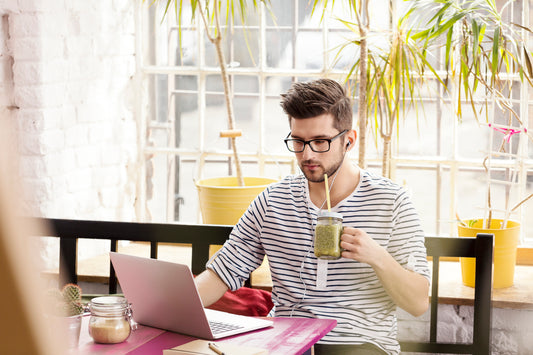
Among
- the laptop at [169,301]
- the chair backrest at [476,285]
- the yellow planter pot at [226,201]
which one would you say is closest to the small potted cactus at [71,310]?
the laptop at [169,301]

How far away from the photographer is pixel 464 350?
193cm

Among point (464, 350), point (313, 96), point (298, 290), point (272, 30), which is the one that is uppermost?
point (272, 30)

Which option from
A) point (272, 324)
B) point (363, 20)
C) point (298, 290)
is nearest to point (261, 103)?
point (363, 20)

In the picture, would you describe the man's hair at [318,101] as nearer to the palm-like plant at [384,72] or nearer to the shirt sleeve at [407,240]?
the shirt sleeve at [407,240]

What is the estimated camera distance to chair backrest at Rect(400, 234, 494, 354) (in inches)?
74.5

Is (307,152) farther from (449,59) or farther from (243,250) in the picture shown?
(449,59)

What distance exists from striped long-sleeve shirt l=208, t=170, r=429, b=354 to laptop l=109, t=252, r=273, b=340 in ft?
1.20

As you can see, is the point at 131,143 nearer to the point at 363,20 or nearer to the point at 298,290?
the point at 363,20

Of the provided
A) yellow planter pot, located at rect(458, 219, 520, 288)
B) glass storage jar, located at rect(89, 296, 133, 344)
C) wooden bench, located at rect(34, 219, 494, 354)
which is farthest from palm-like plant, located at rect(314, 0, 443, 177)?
glass storage jar, located at rect(89, 296, 133, 344)

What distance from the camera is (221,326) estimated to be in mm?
1448

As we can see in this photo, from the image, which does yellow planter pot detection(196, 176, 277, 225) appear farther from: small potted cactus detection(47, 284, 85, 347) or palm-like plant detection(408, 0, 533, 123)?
small potted cactus detection(47, 284, 85, 347)

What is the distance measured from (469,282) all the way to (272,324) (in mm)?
1194

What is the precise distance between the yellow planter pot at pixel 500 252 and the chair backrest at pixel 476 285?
0.42 m

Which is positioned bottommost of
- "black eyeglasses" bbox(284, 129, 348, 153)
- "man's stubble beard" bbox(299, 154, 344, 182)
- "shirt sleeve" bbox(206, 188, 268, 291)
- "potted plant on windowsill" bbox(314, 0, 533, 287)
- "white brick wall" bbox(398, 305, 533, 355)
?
"white brick wall" bbox(398, 305, 533, 355)
